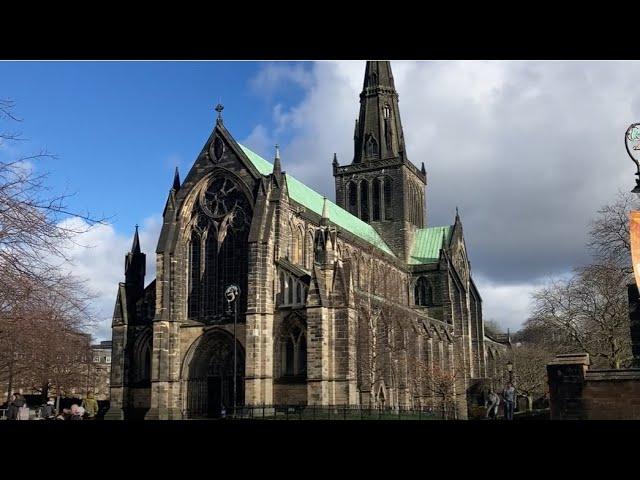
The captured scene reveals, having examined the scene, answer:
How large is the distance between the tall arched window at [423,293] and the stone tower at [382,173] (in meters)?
3.13

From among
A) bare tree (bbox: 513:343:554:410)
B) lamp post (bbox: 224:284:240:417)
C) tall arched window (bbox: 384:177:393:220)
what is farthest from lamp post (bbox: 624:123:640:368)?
tall arched window (bbox: 384:177:393:220)

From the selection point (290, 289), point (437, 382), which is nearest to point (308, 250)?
point (290, 289)

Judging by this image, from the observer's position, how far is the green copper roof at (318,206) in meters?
48.8

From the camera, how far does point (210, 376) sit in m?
43.3

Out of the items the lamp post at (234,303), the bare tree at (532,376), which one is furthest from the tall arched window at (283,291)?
the bare tree at (532,376)

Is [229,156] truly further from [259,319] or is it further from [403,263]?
[403,263]

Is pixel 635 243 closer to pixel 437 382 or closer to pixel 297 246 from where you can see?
pixel 297 246

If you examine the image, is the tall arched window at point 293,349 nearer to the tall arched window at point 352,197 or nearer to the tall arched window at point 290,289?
the tall arched window at point 290,289

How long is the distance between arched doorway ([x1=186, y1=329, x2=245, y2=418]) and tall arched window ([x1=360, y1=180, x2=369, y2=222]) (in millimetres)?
31835

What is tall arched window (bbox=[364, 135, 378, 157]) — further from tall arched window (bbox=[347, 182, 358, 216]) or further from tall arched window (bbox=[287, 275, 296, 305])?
tall arched window (bbox=[287, 275, 296, 305])
